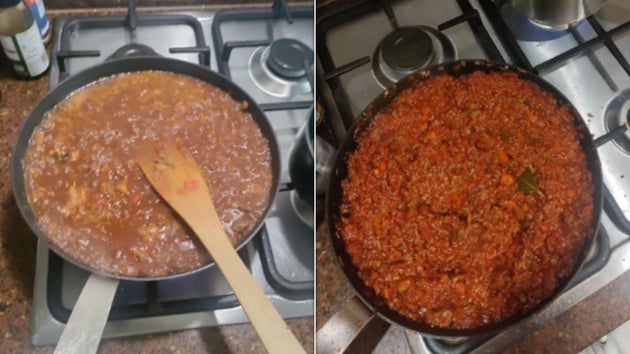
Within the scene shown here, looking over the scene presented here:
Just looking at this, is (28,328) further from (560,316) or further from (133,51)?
(560,316)

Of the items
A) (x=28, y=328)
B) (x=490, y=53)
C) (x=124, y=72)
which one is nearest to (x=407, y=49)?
(x=490, y=53)

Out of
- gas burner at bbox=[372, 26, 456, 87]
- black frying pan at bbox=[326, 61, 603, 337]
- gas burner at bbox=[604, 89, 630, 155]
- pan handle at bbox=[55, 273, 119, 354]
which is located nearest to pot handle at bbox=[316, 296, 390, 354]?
black frying pan at bbox=[326, 61, 603, 337]

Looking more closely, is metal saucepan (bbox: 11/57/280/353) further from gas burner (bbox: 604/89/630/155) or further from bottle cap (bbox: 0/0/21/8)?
gas burner (bbox: 604/89/630/155)

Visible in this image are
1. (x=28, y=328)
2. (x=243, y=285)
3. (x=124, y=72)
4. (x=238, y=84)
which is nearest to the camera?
(x=243, y=285)

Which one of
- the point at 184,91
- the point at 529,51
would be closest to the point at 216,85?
the point at 184,91

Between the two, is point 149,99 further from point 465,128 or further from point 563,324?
point 563,324

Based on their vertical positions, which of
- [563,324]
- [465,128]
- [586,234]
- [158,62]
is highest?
[158,62]

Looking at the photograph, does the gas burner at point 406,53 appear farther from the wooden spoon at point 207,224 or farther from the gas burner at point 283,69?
the wooden spoon at point 207,224
